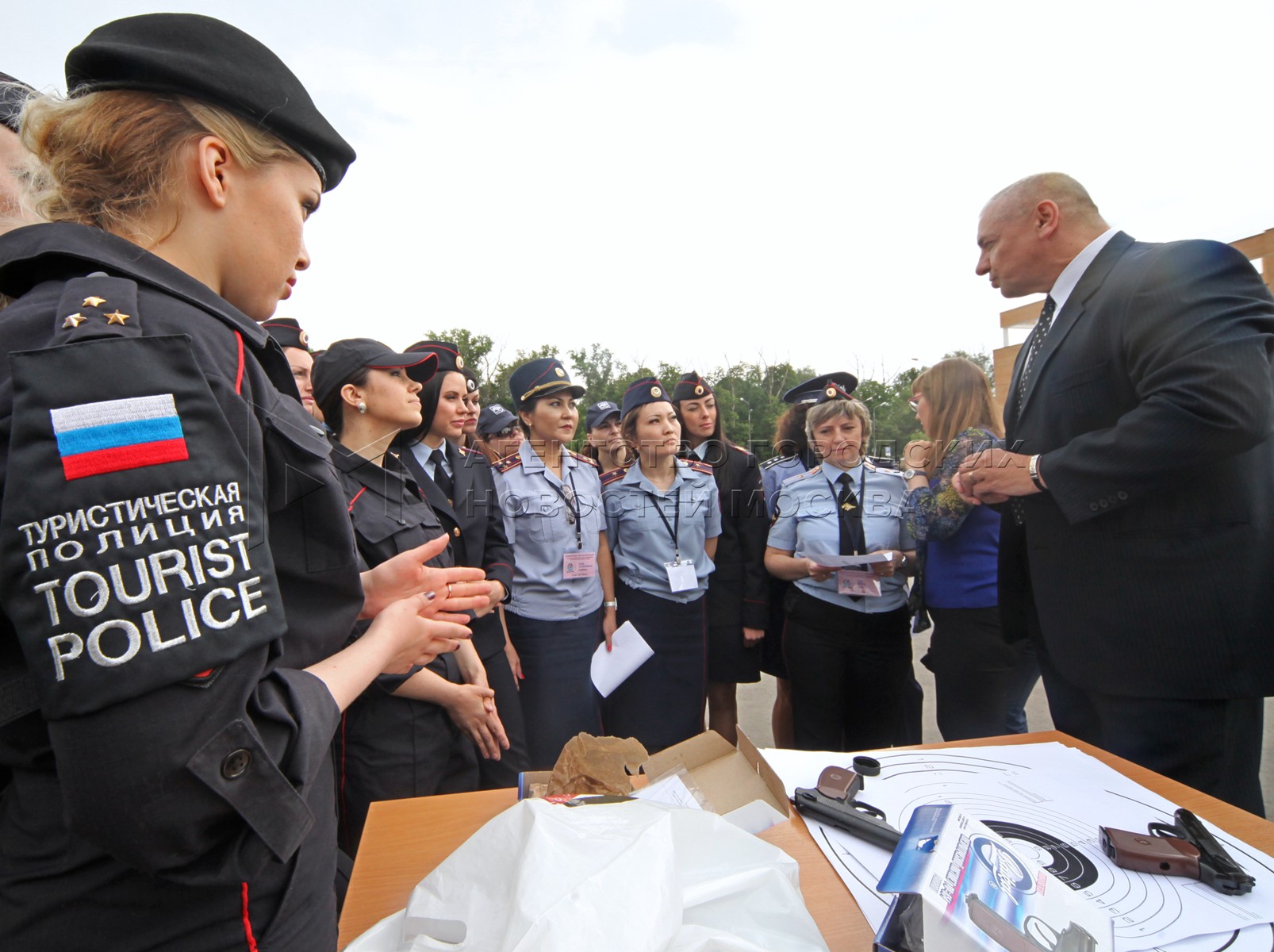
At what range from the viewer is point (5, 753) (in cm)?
63

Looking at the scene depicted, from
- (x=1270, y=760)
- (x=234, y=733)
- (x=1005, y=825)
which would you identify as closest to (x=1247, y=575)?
(x=1005, y=825)

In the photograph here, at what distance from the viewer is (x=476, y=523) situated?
286 centimetres

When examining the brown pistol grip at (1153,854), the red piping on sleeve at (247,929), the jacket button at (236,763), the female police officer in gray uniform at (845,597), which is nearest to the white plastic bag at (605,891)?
the red piping on sleeve at (247,929)

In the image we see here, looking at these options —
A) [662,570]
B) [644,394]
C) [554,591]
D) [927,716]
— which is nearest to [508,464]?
[554,591]

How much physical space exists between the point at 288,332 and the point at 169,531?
2562 millimetres

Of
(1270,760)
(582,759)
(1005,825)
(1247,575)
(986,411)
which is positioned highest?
(986,411)

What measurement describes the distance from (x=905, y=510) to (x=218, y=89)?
9.22 feet

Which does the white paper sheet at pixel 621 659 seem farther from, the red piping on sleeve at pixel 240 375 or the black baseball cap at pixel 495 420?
the black baseball cap at pixel 495 420

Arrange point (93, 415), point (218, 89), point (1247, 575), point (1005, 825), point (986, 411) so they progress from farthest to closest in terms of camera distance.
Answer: point (986, 411)
point (1247, 575)
point (1005, 825)
point (218, 89)
point (93, 415)

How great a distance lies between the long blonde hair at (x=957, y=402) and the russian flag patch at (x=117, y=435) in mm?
2844

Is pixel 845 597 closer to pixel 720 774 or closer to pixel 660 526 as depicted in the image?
pixel 660 526

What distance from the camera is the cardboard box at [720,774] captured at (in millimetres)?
1128

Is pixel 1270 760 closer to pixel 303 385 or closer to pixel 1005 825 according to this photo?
pixel 1005 825

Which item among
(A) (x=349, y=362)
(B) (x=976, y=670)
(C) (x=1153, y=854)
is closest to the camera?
(C) (x=1153, y=854)
